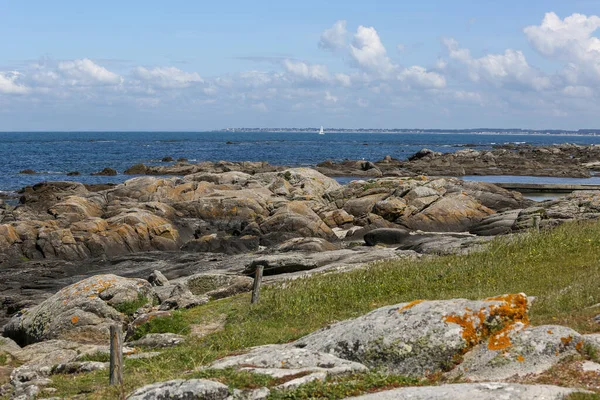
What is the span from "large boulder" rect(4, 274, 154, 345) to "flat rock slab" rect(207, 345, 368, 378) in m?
9.28

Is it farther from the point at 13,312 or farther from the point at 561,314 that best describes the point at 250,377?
the point at 13,312

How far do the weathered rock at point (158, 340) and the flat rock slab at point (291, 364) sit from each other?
16.2 ft

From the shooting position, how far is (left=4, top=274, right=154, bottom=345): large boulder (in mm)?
20156

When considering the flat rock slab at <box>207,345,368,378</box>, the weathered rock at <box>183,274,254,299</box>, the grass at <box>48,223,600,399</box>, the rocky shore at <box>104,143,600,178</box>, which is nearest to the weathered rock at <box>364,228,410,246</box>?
the grass at <box>48,223,600,399</box>

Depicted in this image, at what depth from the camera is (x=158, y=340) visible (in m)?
17.2

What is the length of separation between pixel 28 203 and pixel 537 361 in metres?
44.5

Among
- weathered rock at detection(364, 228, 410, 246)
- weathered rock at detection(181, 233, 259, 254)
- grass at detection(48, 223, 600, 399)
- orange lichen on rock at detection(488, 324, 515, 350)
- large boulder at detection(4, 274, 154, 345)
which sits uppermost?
orange lichen on rock at detection(488, 324, 515, 350)

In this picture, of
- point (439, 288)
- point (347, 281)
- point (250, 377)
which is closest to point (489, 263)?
point (439, 288)

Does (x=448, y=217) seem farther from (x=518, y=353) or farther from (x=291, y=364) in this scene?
(x=291, y=364)

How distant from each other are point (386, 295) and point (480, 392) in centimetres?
892

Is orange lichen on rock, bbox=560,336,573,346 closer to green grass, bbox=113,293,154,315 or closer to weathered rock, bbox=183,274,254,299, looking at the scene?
weathered rock, bbox=183,274,254,299

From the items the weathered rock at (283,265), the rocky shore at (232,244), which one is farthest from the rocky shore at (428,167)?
the weathered rock at (283,265)

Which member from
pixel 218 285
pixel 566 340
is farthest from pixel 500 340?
pixel 218 285

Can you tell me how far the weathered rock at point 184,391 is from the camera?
32.2 ft
